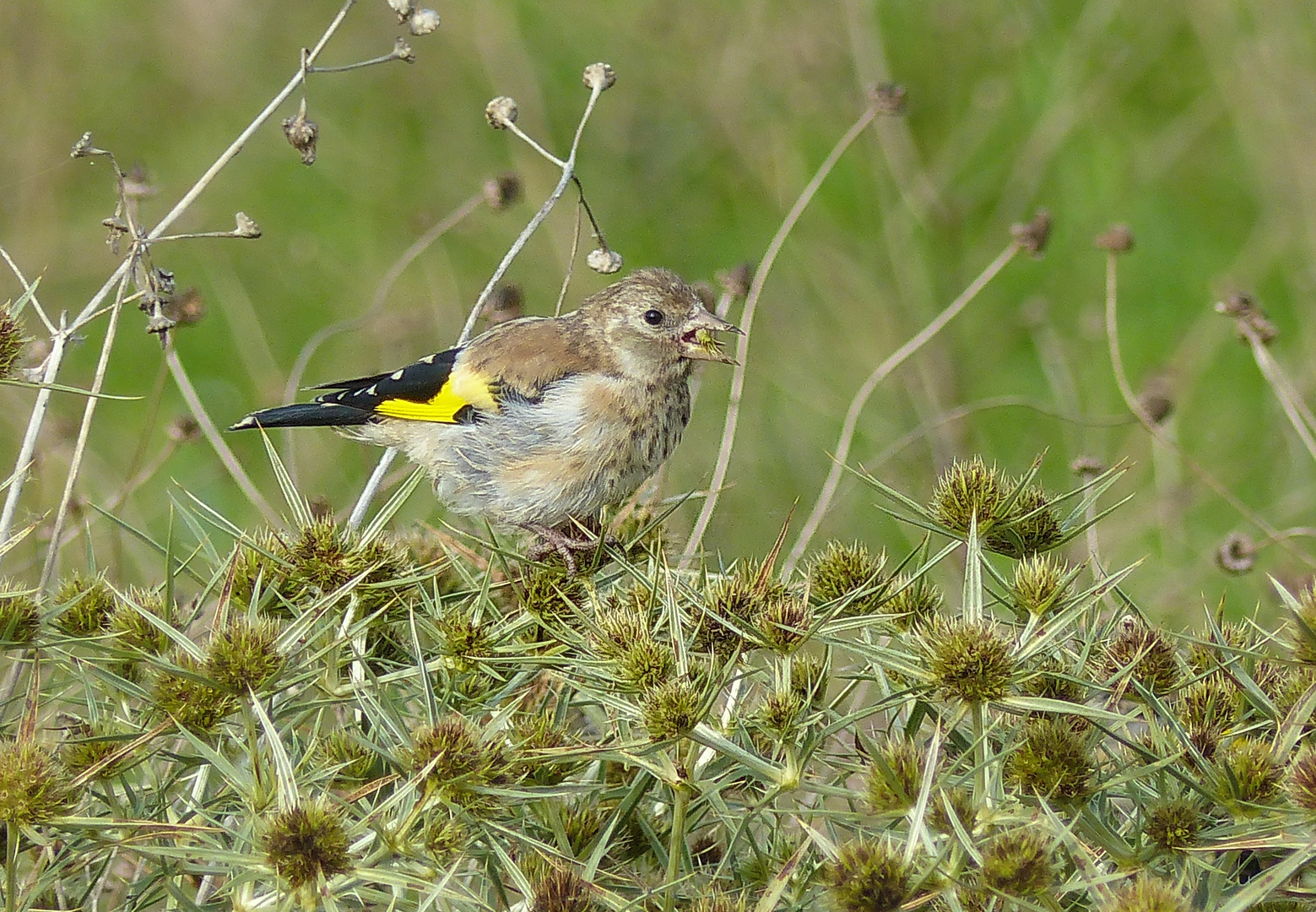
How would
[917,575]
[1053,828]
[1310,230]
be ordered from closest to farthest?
[1053,828], [917,575], [1310,230]

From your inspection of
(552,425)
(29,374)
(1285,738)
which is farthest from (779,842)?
(552,425)

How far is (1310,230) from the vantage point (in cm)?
609

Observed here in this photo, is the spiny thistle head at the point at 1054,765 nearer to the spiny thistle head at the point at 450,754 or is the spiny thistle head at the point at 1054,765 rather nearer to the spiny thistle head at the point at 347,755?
the spiny thistle head at the point at 450,754

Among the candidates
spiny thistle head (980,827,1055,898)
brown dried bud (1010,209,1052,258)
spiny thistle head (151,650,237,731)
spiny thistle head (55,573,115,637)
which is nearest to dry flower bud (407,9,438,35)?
spiny thistle head (55,573,115,637)

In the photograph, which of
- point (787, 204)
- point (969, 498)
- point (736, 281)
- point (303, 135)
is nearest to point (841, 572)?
point (969, 498)

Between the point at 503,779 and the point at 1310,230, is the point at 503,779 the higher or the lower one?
the lower one

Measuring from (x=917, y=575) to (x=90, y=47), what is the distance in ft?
23.8

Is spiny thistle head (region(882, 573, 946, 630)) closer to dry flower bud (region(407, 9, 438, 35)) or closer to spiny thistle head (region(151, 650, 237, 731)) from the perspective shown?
spiny thistle head (region(151, 650, 237, 731))

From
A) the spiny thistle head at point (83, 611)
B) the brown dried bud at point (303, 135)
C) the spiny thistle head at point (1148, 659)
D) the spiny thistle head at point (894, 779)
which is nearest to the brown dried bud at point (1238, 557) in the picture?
the spiny thistle head at point (1148, 659)

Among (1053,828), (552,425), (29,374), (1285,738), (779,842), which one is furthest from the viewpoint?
(552,425)

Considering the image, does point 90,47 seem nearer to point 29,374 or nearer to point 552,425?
point 552,425

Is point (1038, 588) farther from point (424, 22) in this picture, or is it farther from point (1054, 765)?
point (424, 22)

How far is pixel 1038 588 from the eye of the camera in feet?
6.61

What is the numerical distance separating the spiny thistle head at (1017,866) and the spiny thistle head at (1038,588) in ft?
1.41
